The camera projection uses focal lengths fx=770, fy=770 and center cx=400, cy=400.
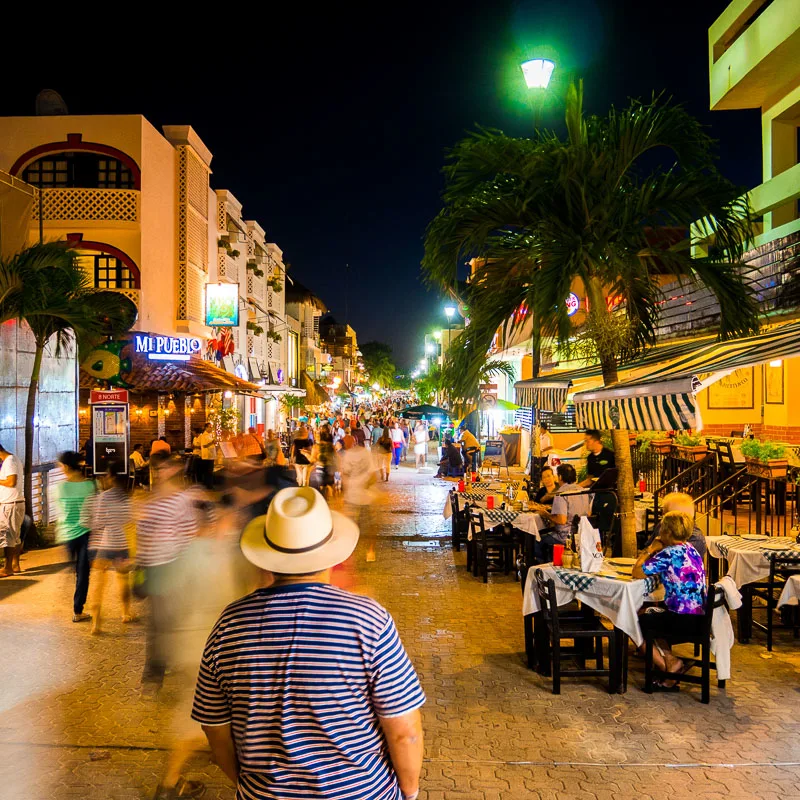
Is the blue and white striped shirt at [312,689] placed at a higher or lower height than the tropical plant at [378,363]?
lower

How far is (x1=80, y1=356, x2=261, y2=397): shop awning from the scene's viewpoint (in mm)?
22000

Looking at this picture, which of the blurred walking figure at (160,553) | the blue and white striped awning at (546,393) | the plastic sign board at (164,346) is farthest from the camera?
the plastic sign board at (164,346)

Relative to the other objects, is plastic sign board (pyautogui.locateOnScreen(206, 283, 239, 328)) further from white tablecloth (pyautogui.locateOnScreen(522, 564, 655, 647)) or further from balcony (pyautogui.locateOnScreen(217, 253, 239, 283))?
white tablecloth (pyautogui.locateOnScreen(522, 564, 655, 647))

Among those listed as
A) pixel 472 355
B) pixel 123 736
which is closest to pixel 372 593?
pixel 472 355

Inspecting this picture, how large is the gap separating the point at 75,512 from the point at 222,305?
1892 cm

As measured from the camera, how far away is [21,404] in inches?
534

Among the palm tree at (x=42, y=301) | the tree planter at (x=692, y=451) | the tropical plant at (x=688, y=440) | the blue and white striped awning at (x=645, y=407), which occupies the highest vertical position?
the palm tree at (x=42, y=301)

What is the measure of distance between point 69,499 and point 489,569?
→ 19.6 feet

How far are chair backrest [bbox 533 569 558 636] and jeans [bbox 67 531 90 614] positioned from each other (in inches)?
187

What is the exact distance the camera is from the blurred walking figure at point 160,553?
5672 mm

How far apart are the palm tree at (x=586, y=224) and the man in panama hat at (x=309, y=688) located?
615cm

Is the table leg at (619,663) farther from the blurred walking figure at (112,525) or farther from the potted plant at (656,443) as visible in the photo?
the potted plant at (656,443)

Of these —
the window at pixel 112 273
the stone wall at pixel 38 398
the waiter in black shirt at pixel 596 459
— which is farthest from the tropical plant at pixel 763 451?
the window at pixel 112 273

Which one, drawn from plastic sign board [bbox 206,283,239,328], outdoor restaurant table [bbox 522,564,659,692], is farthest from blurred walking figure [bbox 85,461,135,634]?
plastic sign board [bbox 206,283,239,328]
